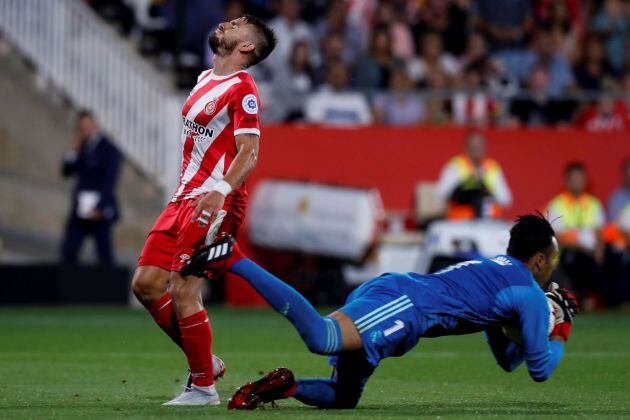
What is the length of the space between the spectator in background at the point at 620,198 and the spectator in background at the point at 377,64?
320 centimetres

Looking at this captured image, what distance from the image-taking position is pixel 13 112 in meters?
19.5

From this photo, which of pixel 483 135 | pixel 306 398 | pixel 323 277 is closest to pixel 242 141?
pixel 306 398

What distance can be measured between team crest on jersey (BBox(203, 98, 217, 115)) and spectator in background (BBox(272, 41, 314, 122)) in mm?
10492

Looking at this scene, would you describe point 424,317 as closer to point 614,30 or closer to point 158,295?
point 158,295

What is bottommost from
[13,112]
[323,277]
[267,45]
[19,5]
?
[323,277]

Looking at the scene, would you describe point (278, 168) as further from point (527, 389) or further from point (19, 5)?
point (527, 389)

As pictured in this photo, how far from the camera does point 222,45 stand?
7895 millimetres

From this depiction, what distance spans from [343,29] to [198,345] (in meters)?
12.2

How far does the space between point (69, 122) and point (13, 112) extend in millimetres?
745

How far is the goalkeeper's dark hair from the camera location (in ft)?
24.0

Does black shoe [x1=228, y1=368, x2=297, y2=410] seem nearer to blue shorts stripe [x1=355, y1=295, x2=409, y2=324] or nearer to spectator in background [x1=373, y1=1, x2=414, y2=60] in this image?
blue shorts stripe [x1=355, y1=295, x2=409, y2=324]

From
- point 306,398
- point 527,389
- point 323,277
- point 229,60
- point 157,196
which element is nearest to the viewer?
point 306,398

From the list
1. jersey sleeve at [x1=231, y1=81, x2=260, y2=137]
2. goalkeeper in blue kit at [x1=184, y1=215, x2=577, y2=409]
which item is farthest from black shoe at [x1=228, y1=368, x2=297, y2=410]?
jersey sleeve at [x1=231, y1=81, x2=260, y2=137]

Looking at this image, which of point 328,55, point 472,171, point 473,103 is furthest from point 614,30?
point 472,171
